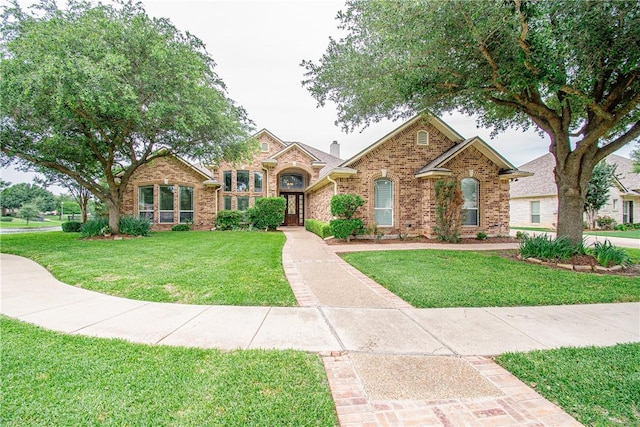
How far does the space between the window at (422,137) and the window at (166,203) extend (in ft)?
51.1

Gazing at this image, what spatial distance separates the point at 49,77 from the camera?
8758 millimetres

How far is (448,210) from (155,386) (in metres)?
12.6

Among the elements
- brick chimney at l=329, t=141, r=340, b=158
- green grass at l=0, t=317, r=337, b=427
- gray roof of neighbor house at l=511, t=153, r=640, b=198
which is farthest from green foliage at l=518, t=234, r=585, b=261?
brick chimney at l=329, t=141, r=340, b=158

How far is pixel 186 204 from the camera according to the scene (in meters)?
19.0

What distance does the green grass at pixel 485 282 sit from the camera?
4.91 metres

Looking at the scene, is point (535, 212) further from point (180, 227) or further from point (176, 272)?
point (180, 227)

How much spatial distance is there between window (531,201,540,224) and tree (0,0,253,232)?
2310 centimetres

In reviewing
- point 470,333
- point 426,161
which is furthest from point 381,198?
point 470,333

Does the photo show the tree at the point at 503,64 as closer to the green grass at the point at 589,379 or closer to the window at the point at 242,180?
the green grass at the point at 589,379

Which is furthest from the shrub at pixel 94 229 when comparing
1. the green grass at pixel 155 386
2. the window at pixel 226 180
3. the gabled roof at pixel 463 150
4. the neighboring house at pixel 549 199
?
the neighboring house at pixel 549 199

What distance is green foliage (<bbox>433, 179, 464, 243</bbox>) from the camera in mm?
12469

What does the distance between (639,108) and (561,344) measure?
10605mm

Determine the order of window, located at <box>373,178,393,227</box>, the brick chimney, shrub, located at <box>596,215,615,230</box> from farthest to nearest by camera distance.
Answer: the brick chimney, shrub, located at <box>596,215,615,230</box>, window, located at <box>373,178,393,227</box>

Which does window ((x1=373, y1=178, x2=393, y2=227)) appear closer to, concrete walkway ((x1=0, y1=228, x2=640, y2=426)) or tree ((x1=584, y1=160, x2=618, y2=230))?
concrete walkway ((x1=0, y1=228, x2=640, y2=426))
